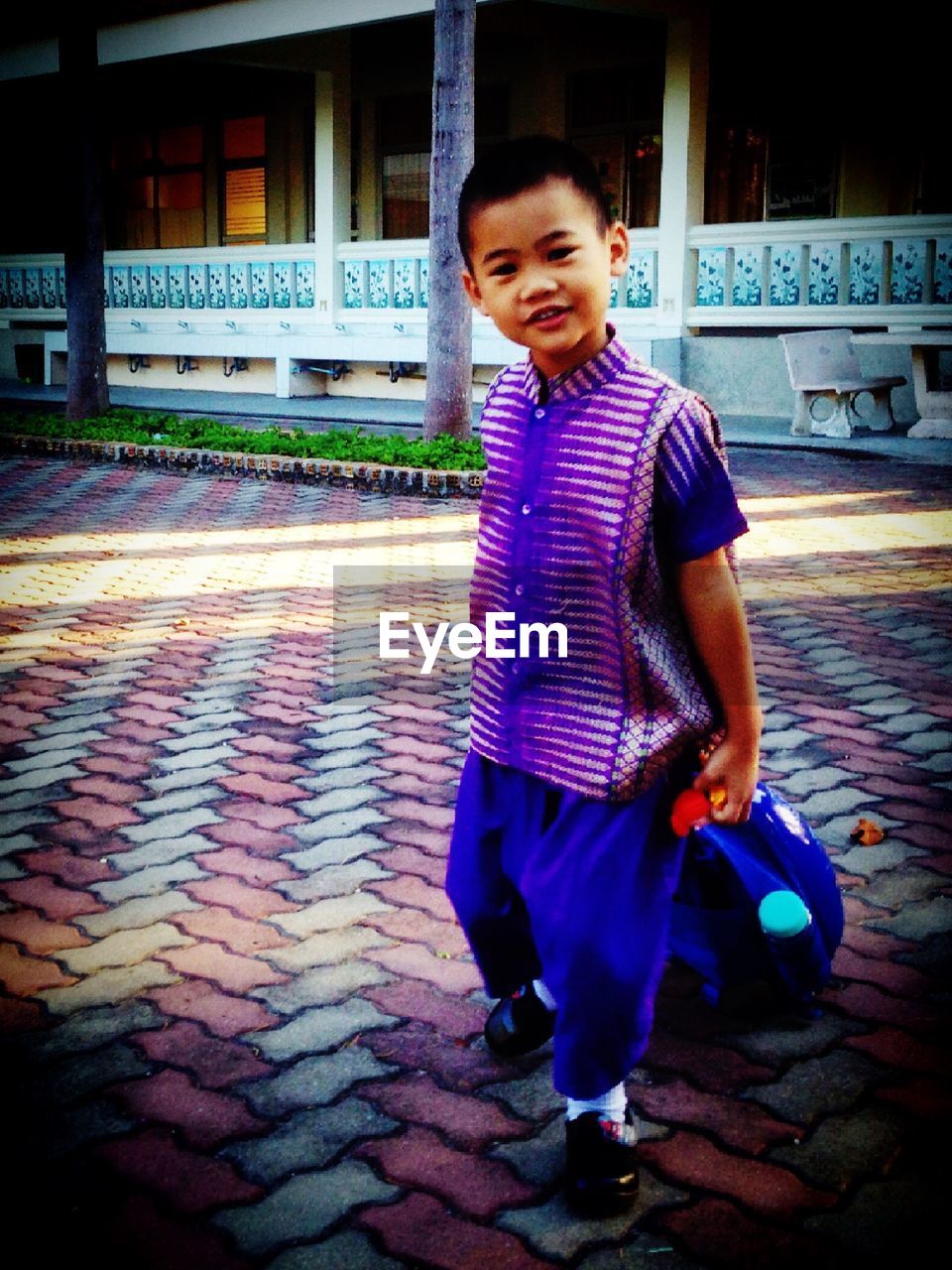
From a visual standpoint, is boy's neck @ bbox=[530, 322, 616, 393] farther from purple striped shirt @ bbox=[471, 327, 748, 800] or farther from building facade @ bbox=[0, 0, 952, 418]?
building facade @ bbox=[0, 0, 952, 418]

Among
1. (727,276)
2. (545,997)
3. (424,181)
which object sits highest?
(424,181)

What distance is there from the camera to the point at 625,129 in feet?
56.7

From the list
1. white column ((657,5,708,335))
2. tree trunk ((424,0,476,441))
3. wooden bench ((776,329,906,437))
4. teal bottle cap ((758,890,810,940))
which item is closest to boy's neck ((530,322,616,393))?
teal bottle cap ((758,890,810,940))

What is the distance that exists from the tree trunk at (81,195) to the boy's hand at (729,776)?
12.8 m

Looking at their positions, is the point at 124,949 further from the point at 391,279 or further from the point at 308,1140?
the point at 391,279

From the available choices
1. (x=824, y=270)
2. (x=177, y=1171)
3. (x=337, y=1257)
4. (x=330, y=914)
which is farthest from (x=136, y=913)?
(x=824, y=270)

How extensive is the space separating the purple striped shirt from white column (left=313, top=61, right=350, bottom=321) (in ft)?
53.6

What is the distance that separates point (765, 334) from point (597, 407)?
1405cm

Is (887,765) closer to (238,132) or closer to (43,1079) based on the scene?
(43,1079)

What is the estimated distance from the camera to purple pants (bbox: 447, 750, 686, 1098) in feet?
6.63

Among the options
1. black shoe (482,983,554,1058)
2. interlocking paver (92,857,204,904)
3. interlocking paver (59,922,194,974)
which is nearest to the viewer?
black shoe (482,983,554,1058)

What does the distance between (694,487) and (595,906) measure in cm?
68

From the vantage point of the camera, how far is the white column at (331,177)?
57.1 feet

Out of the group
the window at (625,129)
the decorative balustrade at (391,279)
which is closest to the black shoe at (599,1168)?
the decorative balustrade at (391,279)
